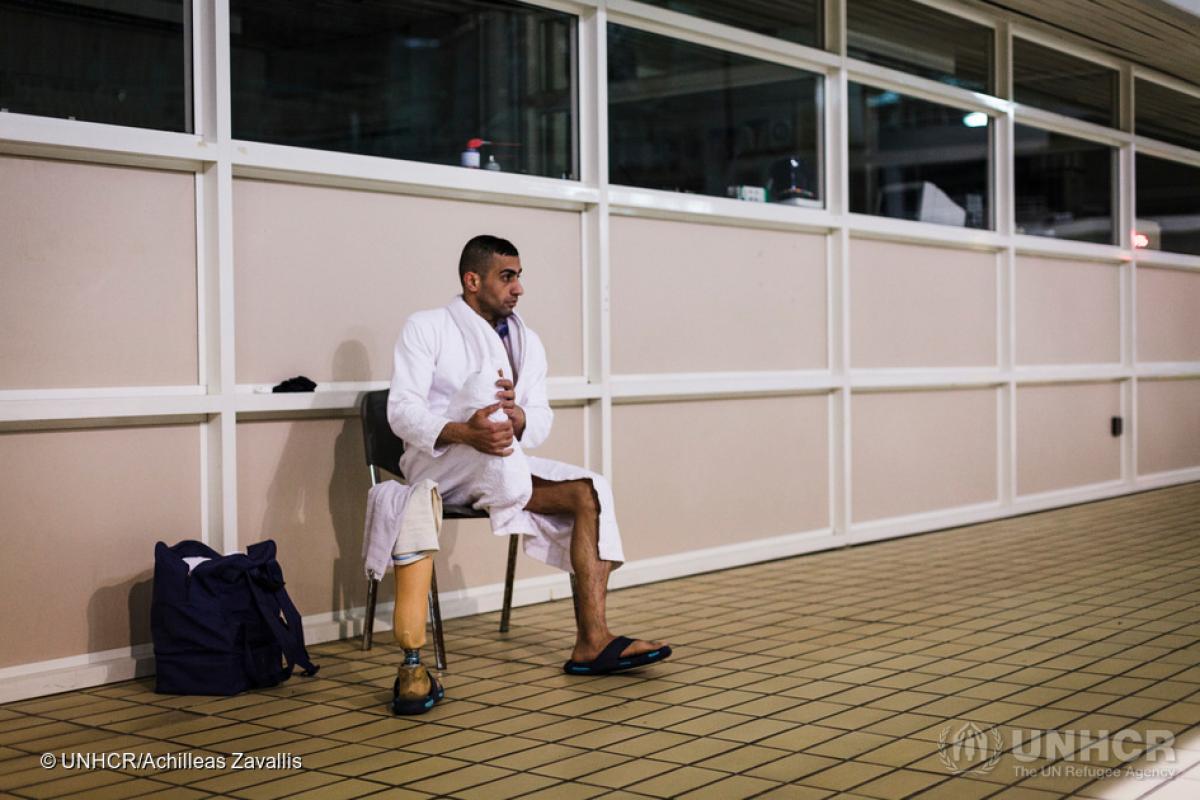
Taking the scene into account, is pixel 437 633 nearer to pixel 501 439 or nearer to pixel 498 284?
pixel 501 439

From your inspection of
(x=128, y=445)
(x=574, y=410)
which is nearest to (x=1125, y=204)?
(x=574, y=410)

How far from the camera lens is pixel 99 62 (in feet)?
13.6

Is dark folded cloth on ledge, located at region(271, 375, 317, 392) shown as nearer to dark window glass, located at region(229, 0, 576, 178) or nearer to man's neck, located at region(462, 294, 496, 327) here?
man's neck, located at region(462, 294, 496, 327)

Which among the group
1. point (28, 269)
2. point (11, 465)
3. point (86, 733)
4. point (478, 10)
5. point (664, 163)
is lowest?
point (86, 733)

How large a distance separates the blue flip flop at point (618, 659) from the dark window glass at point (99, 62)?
2.14m

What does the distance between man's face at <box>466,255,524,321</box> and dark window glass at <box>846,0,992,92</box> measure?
3.42m

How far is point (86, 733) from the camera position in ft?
11.6

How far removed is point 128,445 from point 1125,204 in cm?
754

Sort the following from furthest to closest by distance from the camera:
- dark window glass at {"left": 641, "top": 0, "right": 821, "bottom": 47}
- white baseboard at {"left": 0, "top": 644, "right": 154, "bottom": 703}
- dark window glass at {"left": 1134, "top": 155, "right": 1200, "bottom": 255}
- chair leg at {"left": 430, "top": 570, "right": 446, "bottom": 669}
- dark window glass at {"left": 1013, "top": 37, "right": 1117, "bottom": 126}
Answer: dark window glass at {"left": 1134, "top": 155, "right": 1200, "bottom": 255}
dark window glass at {"left": 1013, "top": 37, "right": 1117, "bottom": 126}
dark window glass at {"left": 641, "top": 0, "right": 821, "bottom": 47}
chair leg at {"left": 430, "top": 570, "right": 446, "bottom": 669}
white baseboard at {"left": 0, "top": 644, "right": 154, "bottom": 703}

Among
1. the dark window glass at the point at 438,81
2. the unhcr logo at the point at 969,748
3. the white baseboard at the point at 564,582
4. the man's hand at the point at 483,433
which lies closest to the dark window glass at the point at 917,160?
the white baseboard at the point at 564,582

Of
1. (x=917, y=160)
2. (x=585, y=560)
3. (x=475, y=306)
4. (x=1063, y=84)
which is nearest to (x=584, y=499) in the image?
(x=585, y=560)

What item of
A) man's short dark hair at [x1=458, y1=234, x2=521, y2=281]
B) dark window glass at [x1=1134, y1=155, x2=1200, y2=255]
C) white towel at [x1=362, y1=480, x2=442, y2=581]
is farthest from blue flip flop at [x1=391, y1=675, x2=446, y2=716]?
dark window glass at [x1=1134, y1=155, x2=1200, y2=255]

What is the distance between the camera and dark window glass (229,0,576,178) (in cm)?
521

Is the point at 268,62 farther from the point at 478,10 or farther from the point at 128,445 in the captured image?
the point at 128,445
